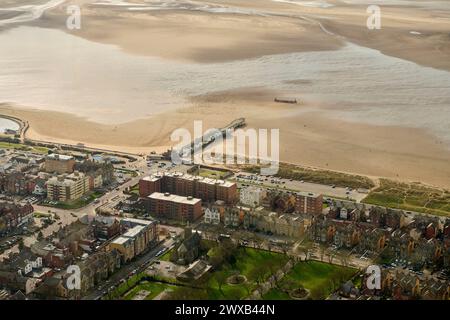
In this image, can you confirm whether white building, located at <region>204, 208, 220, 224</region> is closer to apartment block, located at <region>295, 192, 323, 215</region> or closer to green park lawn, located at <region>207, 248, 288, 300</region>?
green park lawn, located at <region>207, 248, 288, 300</region>

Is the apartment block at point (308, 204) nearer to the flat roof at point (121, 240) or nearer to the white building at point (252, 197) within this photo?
the white building at point (252, 197)

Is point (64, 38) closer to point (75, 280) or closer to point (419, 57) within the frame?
point (419, 57)

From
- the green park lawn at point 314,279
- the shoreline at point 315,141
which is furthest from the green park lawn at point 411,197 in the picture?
the green park lawn at point 314,279

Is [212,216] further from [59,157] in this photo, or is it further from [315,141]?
[315,141]

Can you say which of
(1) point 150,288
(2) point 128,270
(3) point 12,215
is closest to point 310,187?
(2) point 128,270

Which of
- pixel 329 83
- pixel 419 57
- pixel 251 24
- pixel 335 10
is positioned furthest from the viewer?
pixel 335 10

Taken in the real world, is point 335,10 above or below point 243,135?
above
